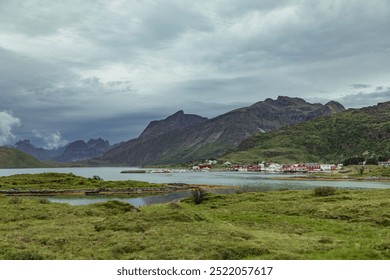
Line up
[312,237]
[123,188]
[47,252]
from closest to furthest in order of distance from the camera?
[47,252]
[312,237]
[123,188]

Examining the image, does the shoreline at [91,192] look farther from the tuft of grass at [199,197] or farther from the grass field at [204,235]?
the grass field at [204,235]

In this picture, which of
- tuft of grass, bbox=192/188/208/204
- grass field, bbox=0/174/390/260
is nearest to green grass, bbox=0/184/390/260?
grass field, bbox=0/174/390/260

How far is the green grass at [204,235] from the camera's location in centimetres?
2992

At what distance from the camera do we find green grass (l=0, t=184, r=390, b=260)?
29922mm

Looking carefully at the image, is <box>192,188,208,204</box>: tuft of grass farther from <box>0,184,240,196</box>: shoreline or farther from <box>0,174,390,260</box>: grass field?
<box>0,184,240,196</box>: shoreline

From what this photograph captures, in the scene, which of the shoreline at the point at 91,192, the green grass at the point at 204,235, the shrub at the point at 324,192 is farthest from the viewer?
the shoreline at the point at 91,192

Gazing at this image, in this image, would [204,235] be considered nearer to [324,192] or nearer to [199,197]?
[324,192]

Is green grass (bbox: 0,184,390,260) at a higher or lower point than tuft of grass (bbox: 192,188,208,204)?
higher

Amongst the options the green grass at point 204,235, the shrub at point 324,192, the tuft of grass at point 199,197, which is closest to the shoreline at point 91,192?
the tuft of grass at point 199,197

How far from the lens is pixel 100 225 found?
4356cm

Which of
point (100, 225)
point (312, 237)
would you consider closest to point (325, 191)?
point (312, 237)

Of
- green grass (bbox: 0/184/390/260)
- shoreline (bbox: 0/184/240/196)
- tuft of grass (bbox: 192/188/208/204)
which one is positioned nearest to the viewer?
green grass (bbox: 0/184/390/260)
